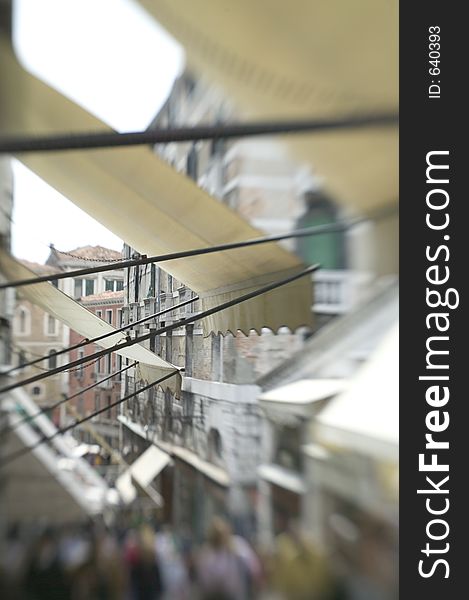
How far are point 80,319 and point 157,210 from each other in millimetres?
313

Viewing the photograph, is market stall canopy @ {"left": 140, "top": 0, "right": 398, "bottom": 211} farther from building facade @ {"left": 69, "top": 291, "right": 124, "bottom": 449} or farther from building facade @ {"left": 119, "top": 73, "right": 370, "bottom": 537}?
building facade @ {"left": 69, "top": 291, "right": 124, "bottom": 449}

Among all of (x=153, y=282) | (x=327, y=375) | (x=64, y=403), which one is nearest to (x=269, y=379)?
(x=327, y=375)

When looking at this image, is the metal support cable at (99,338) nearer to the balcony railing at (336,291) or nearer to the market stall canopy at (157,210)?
the market stall canopy at (157,210)

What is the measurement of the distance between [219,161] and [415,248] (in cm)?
57

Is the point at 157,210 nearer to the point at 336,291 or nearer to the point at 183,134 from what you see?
the point at 183,134

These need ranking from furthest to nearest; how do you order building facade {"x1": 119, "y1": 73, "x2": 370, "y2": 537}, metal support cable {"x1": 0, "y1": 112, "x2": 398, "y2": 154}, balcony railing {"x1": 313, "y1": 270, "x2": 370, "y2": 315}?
balcony railing {"x1": 313, "y1": 270, "x2": 370, "y2": 315} < building facade {"x1": 119, "y1": 73, "x2": 370, "y2": 537} < metal support cable {"x1": 0, "y1": 112, "x2": 398, "y2": 154}

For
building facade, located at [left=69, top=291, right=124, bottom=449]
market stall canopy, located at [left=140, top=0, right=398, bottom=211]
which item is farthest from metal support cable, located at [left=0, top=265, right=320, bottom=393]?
market stall canopy, located at [left=140, top=0, right=398, bottom=211]

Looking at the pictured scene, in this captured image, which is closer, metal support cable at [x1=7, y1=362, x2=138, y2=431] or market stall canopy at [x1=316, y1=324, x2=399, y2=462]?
metal support cable at [x1=7, y1=362, x2=138, y2=431]

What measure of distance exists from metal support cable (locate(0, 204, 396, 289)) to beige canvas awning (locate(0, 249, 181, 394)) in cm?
2

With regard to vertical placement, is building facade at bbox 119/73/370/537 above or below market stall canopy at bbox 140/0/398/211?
below

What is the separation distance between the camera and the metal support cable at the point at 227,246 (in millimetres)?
1762

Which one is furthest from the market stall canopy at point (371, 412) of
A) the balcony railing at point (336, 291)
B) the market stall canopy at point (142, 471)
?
the market stall canopy at point (142, 471)

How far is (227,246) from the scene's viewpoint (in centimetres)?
185

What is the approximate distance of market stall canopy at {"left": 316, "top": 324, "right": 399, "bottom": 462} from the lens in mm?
1867
